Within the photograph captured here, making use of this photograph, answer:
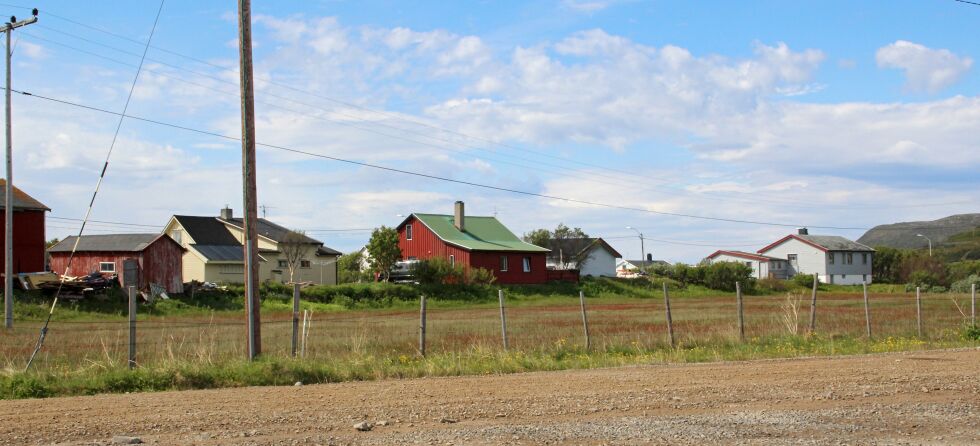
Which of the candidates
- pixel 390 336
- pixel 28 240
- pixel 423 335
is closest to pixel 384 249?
pixel 28 240

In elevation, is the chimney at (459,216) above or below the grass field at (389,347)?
above

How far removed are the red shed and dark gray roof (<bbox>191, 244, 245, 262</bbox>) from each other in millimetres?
7513

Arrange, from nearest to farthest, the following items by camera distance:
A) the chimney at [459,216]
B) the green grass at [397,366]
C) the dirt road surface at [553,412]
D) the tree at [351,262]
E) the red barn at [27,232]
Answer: the dirt road surface at [553,412], the green grass at [397,366], the red barn at [27,232], the chimney at [459,216], the tree at [351,262]

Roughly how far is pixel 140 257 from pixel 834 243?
76564 millimetres

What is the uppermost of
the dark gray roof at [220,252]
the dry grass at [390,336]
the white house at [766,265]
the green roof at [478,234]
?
the green roof at [478,234]

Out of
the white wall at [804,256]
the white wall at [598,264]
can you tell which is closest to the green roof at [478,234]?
the white wall at [598,264]

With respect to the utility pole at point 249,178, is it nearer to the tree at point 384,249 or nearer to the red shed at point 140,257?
the red shed at point 140,257

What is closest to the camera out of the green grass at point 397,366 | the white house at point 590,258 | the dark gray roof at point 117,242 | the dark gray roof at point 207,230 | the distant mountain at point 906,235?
the green grass at point 397,366

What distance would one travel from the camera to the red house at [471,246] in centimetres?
7356

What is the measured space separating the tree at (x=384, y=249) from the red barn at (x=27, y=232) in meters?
26.5

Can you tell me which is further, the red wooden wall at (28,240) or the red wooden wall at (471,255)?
the red wooden wall at (471,255)

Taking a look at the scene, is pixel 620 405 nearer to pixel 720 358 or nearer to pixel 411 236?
pixel 720 358

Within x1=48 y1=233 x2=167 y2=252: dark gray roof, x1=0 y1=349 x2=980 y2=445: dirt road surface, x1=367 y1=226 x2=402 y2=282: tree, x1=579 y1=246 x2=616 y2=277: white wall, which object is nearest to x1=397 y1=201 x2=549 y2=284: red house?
x1=367 y1=226 x2=402 y2=282: tree

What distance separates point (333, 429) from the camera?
31.6 feet
